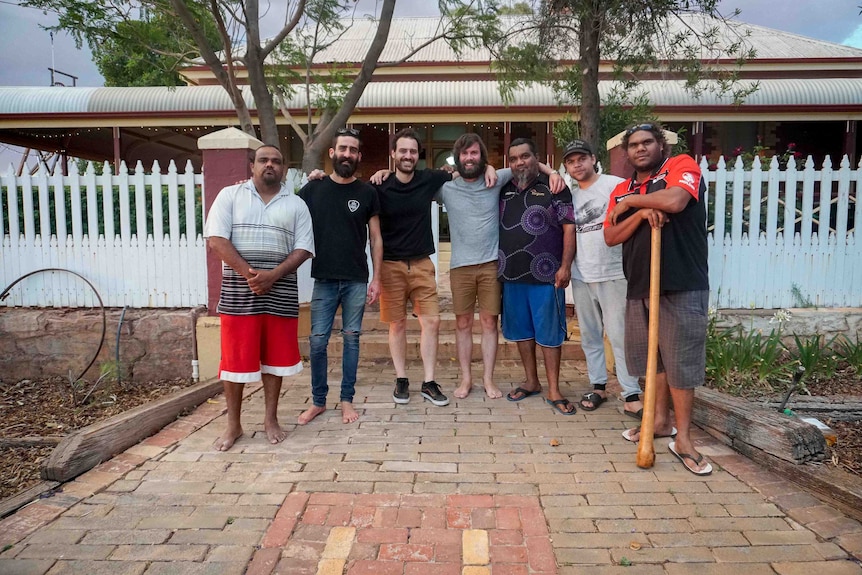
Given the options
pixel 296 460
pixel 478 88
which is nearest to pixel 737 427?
pixel 296 460

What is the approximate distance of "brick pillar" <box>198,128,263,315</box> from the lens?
17.2 ft

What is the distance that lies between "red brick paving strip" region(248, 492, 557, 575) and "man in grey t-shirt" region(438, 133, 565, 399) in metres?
1.72

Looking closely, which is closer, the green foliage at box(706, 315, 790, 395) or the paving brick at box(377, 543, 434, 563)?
the paving brick at box(377, 543, 434, 563)

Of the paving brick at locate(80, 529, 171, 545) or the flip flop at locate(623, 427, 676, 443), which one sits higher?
the flip flop at locate(623, 427, 676, 443)

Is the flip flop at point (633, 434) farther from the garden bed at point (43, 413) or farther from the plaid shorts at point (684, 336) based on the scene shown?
the garden bed at point (43, 413)

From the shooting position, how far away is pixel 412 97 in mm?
12641

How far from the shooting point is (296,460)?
3434 millimetres

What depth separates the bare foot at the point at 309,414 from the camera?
4.07 metres

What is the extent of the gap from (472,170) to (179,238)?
301 centimetres

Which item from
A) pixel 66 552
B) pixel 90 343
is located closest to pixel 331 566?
pixel 66 552

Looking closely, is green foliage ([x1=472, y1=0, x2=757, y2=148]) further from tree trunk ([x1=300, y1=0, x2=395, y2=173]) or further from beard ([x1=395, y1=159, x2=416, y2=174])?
beard ([x1=395, y1=159, x2=416, y2=174])

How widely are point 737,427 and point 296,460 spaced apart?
2.56 metres

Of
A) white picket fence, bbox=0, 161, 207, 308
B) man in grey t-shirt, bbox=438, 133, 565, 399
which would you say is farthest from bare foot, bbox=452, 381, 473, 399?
white picket fence, bbox=0, 161, 207, 308

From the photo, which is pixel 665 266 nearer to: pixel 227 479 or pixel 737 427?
pixel 737 427
